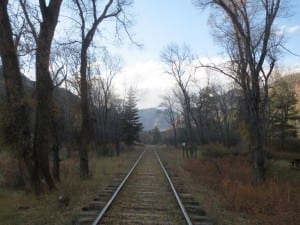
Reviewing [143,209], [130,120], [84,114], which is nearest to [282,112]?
[130,120]

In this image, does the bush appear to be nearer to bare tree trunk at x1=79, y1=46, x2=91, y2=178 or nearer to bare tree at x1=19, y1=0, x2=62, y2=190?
bare tree trunk at x1=79, y1=46, x2=91, y2=178

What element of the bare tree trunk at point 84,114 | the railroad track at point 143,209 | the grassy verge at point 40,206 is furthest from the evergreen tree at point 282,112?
the grassy verge at point 40,206

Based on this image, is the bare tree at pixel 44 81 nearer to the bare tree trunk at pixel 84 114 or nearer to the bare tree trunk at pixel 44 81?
the bare tree trunk at pixel 44 81

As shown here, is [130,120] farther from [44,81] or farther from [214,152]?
[44,81]

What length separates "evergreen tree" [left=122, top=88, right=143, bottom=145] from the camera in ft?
247

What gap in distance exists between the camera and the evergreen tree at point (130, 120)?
247ft

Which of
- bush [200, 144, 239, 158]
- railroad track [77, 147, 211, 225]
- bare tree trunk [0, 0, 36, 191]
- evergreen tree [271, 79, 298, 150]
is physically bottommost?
railroad track [77, 147, 211, 225]

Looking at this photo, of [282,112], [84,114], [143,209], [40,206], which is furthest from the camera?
[282,112]

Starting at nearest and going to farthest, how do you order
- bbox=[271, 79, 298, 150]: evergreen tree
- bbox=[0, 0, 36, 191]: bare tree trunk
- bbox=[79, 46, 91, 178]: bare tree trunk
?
bbox=[0, 0, 36, 191]: bare tree trunk, bbox=[79, 46, 91, 178]: bare tree trunk, bbox=[271, 79, 298, 150]: evergreen tree

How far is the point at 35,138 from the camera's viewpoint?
15320 mm

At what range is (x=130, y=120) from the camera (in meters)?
76.8

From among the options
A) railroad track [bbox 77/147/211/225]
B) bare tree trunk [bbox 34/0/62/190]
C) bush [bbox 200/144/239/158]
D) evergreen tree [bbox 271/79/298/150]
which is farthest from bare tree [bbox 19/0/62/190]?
evergreen tree [bbox 271/79/298/150]

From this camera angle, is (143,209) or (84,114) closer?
(143,209)

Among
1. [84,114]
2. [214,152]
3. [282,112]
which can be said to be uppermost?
[282,112]
